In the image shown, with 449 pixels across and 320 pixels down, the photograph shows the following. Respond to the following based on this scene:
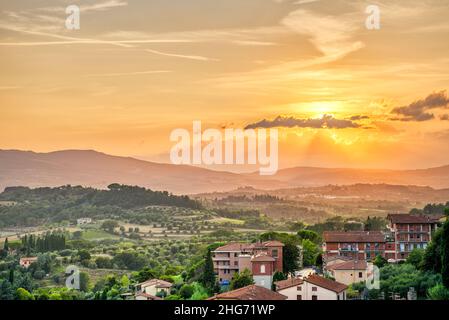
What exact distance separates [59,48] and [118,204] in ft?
40.4

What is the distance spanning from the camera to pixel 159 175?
1522 inches

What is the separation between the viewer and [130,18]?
23.9 metres

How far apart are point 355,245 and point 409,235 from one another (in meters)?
1.41

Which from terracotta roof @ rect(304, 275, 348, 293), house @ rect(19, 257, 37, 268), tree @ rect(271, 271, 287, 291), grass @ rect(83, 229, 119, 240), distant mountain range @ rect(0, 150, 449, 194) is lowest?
house @ rect(19, 257, 37, 268)

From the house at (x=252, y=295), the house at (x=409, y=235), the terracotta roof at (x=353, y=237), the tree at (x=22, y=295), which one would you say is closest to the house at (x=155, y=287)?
the tree at (x=22, y=295)

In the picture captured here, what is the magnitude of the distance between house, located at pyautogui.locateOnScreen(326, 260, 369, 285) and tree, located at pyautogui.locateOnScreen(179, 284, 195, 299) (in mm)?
2577

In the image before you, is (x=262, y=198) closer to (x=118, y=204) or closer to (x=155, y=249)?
(x=118, y=204)

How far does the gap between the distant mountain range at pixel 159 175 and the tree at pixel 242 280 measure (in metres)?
19.1

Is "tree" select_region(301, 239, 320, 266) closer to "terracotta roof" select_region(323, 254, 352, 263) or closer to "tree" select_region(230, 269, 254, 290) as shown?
"terracotta roof" select_region(323, 254, 352, 263)

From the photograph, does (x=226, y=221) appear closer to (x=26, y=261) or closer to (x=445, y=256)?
(x=26, y=261)

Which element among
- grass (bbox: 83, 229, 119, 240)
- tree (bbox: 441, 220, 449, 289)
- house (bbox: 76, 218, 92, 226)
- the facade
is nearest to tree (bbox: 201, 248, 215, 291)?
the facade

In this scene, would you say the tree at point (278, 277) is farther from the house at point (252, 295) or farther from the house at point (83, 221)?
the house at point (83, 221)

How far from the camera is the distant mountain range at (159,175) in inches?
1399

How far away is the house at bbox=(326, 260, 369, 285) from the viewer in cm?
1453
